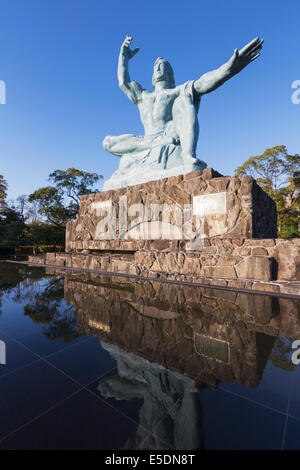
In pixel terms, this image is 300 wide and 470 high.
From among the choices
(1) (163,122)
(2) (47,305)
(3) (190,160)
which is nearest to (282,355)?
(2) (47,305)

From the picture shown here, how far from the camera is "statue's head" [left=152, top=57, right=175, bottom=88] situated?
915 cm

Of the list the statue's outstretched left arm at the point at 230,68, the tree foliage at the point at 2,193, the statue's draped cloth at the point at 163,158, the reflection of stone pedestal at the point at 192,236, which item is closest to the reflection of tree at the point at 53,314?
the reflection of stone pedestal at the point at 192,236

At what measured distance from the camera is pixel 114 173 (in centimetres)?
994

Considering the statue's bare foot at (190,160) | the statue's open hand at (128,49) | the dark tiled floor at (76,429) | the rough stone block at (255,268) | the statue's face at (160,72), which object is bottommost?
the dark tiled floor at (76,429)

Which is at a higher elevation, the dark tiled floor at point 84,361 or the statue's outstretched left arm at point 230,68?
the statue's outstretched left arm at point 230,68

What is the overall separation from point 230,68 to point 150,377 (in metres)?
9.18

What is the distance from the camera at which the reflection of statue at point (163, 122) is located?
753 cm

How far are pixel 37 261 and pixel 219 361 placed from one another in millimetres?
9863

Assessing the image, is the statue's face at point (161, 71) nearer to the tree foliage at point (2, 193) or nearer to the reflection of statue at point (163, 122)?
the reflection of statue at point (163, 122)

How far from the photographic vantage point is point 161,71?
30.0ft

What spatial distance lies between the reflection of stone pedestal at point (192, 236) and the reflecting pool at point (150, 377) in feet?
4.31
